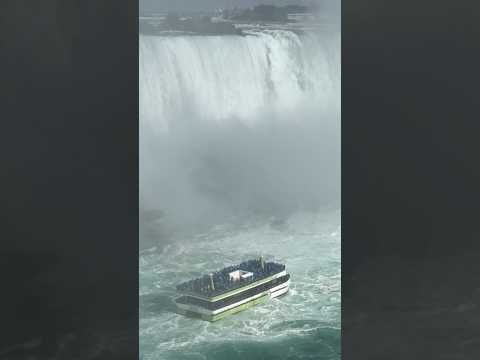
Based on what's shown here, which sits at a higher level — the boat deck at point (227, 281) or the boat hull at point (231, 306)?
the boat deck at point (227, 281)

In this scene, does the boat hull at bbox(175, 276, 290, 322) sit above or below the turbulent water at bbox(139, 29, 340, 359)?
below

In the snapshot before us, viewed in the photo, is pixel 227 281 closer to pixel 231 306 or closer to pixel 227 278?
pixel 227 278

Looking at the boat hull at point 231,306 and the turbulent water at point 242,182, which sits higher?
the turbulent water at point 242,182

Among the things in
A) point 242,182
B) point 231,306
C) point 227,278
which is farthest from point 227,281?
point 242,182
